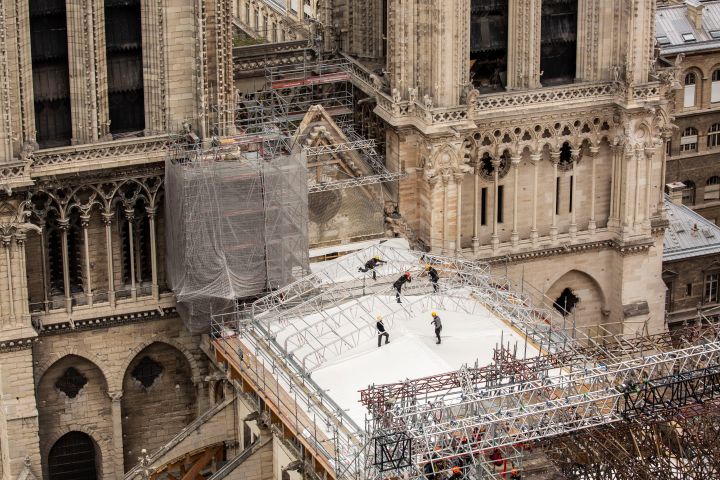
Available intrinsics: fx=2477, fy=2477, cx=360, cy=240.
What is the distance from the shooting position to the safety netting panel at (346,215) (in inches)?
4717

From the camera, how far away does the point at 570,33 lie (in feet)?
401

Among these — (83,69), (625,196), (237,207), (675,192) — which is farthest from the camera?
(675,192)

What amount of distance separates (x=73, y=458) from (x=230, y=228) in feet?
44.0

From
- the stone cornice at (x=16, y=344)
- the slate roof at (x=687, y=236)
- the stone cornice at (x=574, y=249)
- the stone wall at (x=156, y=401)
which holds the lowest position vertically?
the stone wall at (x=156, y=401)

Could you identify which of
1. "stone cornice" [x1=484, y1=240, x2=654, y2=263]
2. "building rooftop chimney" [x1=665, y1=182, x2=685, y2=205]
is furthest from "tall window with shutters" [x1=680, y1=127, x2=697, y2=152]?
"stone cornice" [x1=484, y1=240, x2=654, y2=263]

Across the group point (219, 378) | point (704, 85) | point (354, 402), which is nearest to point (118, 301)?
point (219, 378)

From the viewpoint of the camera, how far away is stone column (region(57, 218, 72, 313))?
365 ft

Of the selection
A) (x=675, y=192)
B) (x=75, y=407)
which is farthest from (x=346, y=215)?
(x=675, y=192)

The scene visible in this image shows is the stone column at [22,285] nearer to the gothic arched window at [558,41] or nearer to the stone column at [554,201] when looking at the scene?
the stone column at [554,201]

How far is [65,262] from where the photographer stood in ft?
368

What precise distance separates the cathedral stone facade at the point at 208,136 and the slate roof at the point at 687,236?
16.8m

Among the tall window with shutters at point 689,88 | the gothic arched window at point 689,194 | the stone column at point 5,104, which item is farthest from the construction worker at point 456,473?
the tall window with shutters at point 689,88

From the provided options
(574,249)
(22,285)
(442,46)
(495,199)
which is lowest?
(574,249)

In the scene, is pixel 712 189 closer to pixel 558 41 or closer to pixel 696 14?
pixel 696 14
